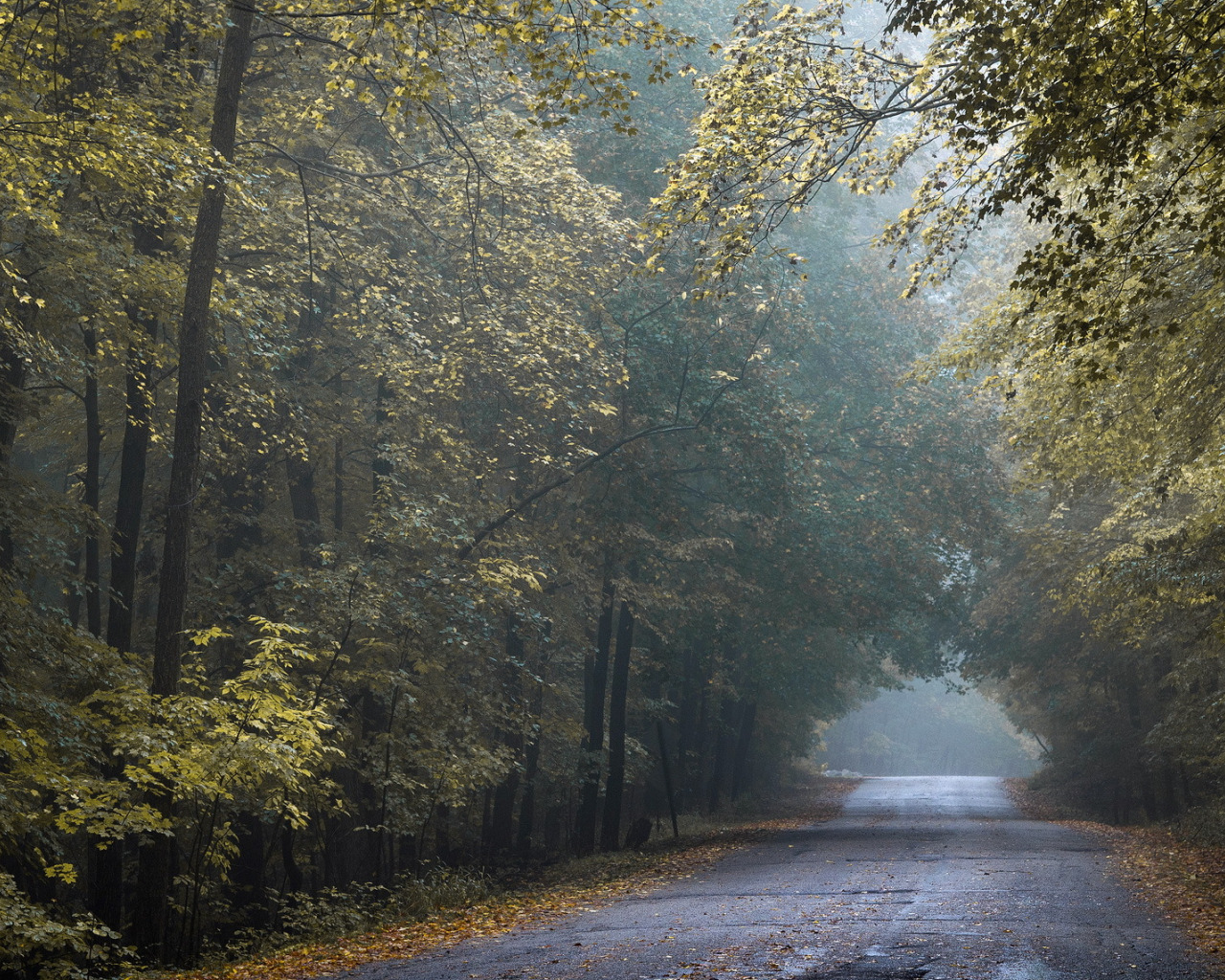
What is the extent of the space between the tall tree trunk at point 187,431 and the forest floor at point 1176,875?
9.36 meters

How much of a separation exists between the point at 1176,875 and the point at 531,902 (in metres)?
8.29

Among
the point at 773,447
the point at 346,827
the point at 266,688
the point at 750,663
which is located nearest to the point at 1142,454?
the point at 773,447

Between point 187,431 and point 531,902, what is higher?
point 187,431

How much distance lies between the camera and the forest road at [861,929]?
7664 mm

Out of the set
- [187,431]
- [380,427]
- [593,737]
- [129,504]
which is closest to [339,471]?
[380,427]

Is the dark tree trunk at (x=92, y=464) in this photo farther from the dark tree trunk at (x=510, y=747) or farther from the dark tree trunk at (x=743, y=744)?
the dark tree trunk at (x=743, y=744)

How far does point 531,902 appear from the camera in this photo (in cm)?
1345

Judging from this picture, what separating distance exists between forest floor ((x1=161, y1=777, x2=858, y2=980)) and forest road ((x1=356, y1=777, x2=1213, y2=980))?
58 cm

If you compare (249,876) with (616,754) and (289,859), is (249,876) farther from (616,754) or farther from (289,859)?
(616,754)

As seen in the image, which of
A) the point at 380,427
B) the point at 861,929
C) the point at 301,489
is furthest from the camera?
the point at 301,489

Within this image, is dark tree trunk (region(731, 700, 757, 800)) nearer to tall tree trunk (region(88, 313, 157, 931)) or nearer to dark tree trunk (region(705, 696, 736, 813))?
dark tree trunk (region(705, 696, 736, 813))

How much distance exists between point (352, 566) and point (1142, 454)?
1079cm

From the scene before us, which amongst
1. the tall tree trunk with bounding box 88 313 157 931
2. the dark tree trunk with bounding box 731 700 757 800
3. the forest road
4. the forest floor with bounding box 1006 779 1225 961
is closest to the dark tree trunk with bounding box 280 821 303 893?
the tall tree trunk with bounding box 88 313 157 931

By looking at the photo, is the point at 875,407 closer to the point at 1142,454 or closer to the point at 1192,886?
the point at 1142,454
